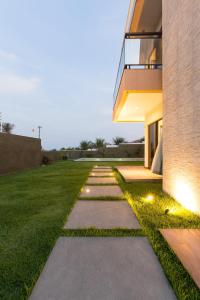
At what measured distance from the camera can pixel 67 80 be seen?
51.3m

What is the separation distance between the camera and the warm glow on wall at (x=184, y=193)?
10.7 ft

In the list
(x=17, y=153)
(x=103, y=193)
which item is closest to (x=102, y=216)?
(x=103, y=193)

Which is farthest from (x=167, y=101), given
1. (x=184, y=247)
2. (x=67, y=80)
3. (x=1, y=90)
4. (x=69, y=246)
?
(x=67, y=80)

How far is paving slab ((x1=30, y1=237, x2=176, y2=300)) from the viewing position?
1.45m

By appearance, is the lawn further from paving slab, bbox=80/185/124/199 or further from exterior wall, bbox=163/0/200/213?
exterior wall, bbox=163/0/200/213

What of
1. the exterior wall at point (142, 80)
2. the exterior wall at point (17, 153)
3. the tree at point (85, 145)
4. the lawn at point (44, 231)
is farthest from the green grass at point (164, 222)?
the tree at point (85, 145)

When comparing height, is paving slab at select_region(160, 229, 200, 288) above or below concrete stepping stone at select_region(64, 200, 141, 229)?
above

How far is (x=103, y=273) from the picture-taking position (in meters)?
1.68

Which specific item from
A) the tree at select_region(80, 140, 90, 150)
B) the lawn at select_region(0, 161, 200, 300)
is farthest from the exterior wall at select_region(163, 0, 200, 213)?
the tree at select_region(80, 140, 90, 150)

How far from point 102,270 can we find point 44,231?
1.08 m

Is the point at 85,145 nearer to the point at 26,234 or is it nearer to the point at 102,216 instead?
the point at 102,216

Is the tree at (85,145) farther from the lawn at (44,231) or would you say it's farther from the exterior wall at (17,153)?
the lawn at (44,231)

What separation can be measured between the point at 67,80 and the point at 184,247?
176 feet

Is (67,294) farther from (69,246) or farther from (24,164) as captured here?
(24,164)
